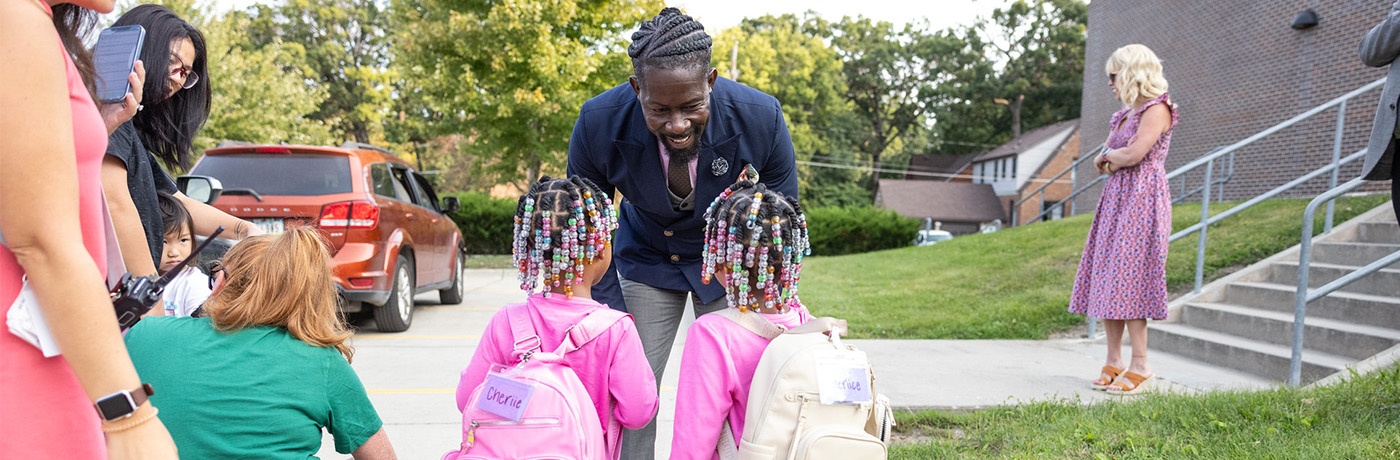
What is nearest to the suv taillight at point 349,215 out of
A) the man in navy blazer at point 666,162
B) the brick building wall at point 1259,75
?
the man in navy blazer at point 666,162

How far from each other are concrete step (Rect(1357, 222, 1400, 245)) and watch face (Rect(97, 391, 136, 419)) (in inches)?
304

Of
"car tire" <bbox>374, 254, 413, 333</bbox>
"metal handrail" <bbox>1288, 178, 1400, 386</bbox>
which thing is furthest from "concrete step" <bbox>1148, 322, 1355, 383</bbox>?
"car tire" <bbox>374, 254, 413, 333</bbox>

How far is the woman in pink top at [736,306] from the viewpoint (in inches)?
90.0

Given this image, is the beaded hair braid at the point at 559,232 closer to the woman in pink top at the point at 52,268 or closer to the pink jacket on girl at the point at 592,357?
the pink jacket on girl at the point at 592,357

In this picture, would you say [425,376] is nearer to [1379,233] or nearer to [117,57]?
[117,57]

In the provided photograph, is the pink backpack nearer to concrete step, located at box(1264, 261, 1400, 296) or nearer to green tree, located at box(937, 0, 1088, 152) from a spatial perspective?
concrete step, located at box(1264, 261, 1400, 296)

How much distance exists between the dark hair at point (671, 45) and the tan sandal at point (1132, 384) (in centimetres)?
344

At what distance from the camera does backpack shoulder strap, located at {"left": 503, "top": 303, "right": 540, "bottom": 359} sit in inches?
89.9

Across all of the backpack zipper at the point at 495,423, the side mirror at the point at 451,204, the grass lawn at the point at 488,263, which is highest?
the side mirror at the point at 451,204

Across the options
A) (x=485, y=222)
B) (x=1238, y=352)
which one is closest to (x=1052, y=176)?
(x=485, y=222)

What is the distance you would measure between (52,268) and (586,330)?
1.33 meters

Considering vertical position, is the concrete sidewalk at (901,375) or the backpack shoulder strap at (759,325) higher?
→ the backpack shoulder strap at (759,325)

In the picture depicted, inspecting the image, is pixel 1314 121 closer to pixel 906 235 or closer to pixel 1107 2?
pixel 1107 2

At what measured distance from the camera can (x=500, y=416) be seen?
219 cm
